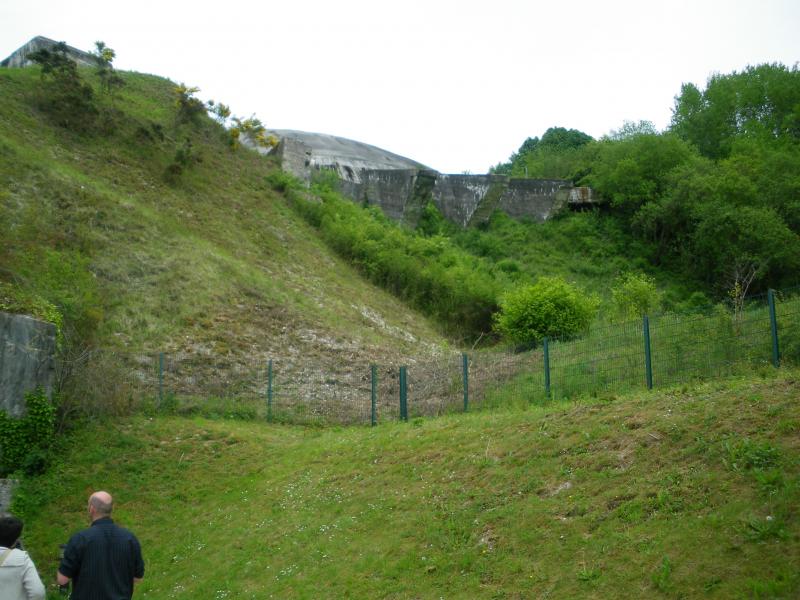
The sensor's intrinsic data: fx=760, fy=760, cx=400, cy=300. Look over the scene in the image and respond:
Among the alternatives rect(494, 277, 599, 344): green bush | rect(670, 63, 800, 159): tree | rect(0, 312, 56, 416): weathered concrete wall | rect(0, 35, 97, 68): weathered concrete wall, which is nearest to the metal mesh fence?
rect(0, 312, 56, 416): weathered concrete wall

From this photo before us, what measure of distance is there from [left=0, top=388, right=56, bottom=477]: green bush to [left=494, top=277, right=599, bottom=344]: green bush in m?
11.1

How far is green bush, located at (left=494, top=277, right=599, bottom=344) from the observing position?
64.3 feet

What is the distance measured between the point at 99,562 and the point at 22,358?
10.6 metres

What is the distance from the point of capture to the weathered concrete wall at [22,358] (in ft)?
46.7

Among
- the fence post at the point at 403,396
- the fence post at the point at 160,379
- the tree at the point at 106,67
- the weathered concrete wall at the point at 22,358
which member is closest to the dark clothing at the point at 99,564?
the weathered concrete wall at the point at 22,358

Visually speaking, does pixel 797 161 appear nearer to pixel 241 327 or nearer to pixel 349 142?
pixel 241 327

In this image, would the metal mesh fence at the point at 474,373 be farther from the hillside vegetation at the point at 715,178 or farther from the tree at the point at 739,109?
the tree at the point at 739,109

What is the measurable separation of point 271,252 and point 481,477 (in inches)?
745

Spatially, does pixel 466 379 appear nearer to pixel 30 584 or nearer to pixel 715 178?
pixel 30 584

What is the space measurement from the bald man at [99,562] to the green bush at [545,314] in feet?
Result: 48.8

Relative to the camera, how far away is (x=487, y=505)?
8602 millimetres

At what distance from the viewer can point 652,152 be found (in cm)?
3706

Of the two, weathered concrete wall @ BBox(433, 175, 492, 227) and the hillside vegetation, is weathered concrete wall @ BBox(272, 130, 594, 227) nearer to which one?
weathered concrete wall @ BBox(433, 175, 492, 227)

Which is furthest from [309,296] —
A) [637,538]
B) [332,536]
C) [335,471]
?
[637,538]
